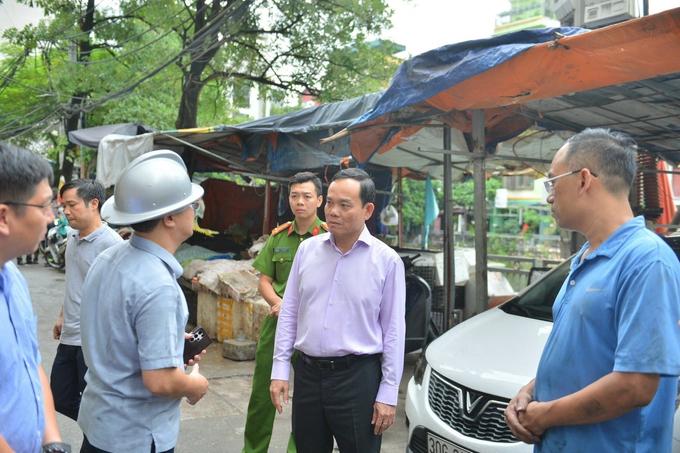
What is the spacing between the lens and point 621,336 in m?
1.61

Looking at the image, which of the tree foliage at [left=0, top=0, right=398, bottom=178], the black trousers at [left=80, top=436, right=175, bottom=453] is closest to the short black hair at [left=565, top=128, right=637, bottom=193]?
the black trousers at [left=80, top=436, right=175, bottom=453]

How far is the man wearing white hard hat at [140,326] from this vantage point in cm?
186

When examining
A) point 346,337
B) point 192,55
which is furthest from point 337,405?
point 192,55

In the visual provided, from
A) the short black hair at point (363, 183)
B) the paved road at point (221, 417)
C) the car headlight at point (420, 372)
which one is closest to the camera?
the short black hair at point (363, 183)

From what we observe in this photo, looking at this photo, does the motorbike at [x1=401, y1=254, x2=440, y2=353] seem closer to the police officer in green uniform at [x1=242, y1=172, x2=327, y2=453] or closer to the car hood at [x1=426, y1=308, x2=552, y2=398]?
the car hood at [x1=426, y1=308, x2=552, y2=398]

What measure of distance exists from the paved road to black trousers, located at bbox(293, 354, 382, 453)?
172 cm

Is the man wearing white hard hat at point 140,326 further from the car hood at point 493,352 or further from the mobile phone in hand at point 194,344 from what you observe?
the car hood at point 493,352

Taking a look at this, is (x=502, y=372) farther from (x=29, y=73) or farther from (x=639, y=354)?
(x=29, y=73)

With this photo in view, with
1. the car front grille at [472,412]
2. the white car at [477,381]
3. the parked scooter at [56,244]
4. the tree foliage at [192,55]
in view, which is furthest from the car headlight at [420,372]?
the parked scooter at [56,244]

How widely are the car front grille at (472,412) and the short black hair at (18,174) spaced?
90.5 inches

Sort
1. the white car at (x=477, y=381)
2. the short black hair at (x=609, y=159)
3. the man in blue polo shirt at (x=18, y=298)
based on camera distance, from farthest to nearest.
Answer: the white car at (x=477, y=381) < the short black hair at (x=609, y=159) < the man in blue polo shirt at (x=18, y=298)

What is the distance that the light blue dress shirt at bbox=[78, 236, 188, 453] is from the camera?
6.08 feet

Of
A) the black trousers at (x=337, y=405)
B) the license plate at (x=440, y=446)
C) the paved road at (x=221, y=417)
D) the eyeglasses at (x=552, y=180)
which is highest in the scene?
the eyeglasses at (x=552, y=180)

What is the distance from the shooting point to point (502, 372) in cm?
303
